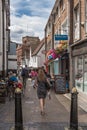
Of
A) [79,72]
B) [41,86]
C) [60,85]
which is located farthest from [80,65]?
[41,86]

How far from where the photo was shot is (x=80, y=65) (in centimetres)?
2219

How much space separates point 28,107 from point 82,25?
7.41 meters

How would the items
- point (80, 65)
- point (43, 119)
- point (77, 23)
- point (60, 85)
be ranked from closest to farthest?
point (43, 119) → point (80, 65) → point (77, 23) → point (60, 85)

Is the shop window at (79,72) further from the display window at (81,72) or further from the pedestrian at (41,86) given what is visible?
the pedestrian at (41,86)

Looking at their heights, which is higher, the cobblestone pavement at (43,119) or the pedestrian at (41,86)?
the pedestrian at (41,86)

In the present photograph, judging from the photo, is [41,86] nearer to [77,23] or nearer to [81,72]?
[81,72]

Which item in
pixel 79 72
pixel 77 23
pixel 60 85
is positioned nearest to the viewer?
pixel 79 72

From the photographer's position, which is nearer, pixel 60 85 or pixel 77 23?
pixel 77 23

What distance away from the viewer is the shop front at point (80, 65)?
812 inches

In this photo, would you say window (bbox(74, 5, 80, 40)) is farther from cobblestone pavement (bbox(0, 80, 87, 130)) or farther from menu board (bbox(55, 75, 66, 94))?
cobblestone pavement (bbox(0, 80, 87, 130))

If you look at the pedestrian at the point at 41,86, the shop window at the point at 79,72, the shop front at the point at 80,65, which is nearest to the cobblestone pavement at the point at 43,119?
the pedestrian at the point at 41,86

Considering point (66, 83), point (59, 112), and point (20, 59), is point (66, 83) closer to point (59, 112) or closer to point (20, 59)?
point (59, 112)

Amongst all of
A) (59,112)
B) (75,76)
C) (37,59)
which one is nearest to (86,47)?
(75,76)

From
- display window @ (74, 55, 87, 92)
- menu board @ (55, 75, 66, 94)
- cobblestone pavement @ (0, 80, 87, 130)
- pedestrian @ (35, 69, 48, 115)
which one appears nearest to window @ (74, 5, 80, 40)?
display window @ (74, 55, 87, 92)
